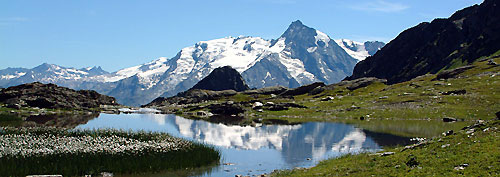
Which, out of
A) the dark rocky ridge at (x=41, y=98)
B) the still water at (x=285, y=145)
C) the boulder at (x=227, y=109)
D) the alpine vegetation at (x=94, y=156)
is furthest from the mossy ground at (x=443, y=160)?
the dark rocky ridge at (x=41, y=98)

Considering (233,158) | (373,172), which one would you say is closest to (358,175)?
(373,172)

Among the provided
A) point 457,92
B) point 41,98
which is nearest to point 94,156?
point 457,92

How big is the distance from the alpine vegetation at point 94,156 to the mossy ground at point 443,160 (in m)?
13.2

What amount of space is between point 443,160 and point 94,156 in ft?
103

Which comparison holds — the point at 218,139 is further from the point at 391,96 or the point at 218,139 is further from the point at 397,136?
the point at 391,96

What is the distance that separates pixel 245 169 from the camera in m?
46.3

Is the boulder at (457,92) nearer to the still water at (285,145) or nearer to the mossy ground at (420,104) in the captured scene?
the mossy ground at (420,104)


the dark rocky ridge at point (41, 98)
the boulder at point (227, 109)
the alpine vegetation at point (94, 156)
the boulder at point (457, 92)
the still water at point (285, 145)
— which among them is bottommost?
the still water at point (285, 145)

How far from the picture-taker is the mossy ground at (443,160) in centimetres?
2680

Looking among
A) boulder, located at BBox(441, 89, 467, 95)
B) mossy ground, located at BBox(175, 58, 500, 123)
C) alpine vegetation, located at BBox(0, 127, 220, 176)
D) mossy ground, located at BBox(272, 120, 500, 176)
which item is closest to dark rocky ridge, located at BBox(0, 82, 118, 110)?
mossy ground, located at BBox(175, 58, 500, 123)

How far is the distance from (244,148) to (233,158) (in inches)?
424

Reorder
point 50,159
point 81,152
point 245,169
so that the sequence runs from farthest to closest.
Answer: point 245,169
point 81,152
point 50,159

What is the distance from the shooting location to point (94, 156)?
42.0 meters

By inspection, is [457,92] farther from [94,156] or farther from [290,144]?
[94,156]
